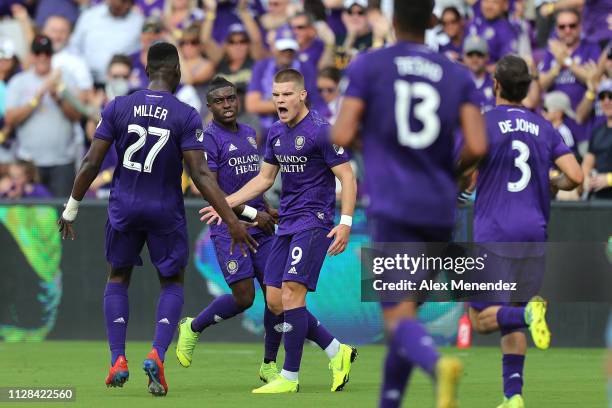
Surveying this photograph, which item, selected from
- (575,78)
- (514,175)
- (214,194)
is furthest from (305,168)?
(575,78)

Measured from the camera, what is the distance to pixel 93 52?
707 inches

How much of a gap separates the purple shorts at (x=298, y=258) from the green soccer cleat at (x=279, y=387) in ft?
2.49

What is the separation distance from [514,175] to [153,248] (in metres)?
2.99

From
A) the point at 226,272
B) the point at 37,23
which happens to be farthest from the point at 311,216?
the point at 37,23

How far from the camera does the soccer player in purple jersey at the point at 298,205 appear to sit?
34.5 feet

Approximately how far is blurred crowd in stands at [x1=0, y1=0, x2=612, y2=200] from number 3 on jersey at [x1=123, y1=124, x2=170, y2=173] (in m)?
5.70

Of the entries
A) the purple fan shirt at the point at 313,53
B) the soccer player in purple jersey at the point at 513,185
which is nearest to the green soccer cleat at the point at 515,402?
the soccer player in purple jersey at the point at 513,185

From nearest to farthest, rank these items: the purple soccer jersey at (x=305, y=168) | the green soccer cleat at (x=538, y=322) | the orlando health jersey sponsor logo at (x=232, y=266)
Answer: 1. the green soccer cleat at (x=538, y=322)
2. the purple soccer jersey at (x=305, y=168)
3. the orlando health jersey sponsor logo at (x=232, y=266)

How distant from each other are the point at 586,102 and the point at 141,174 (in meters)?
7.22

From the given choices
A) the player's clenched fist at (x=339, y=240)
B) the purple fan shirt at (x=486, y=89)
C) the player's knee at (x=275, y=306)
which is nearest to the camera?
the player's clenched fist at (x=339, y=240)

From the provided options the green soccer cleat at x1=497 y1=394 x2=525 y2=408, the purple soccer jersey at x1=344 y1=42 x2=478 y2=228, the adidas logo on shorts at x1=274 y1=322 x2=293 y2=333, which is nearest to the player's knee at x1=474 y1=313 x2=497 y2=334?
the green soccer cleat at x1=497 y1=394 x2=525 y2=408

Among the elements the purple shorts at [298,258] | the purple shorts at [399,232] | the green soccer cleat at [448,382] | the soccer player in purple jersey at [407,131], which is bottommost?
the purple shorts at [298,258]

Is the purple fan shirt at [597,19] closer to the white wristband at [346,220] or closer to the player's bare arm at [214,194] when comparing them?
the white wristband at [346,220]

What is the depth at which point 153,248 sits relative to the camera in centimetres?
1046
